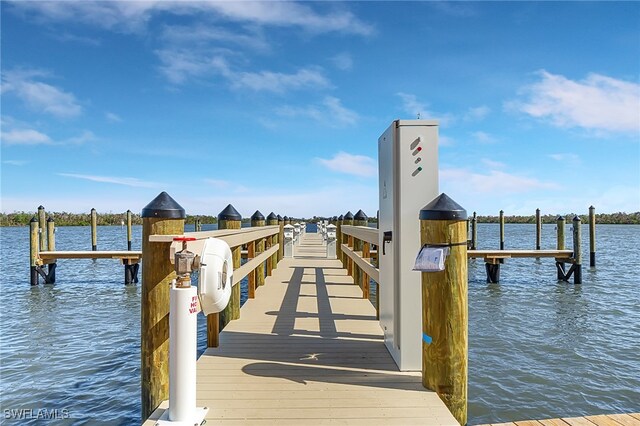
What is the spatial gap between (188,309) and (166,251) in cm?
60

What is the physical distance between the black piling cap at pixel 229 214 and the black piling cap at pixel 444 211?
10.8ft

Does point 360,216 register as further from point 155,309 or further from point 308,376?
point 155,309

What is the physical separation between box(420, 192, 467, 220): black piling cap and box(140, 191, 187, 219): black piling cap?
187cm

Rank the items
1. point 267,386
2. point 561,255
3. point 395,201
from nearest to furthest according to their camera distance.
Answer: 1. point 267,386
2. point 395,201
3. point 561,255

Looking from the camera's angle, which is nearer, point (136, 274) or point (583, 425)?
point (583, 425)

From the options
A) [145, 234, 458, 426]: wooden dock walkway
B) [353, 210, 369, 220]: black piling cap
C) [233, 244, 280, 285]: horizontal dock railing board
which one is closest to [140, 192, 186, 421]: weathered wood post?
[145, 234, 458, 426]: wooden dock walkway

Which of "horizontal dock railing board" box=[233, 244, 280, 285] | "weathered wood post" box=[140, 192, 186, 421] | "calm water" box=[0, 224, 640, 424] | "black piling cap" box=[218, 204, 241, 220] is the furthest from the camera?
"black piling cap" box=[218, 204, 241, 220]

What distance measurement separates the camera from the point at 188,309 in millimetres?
2656

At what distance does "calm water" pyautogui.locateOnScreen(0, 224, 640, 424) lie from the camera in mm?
5230

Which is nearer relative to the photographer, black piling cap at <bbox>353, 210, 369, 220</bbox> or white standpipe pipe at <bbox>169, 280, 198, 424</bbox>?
white standpipe pipe at <bbox>169, 280, 198, 424</bbox>

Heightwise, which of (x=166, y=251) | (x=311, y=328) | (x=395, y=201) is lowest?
(x=311, y=328)

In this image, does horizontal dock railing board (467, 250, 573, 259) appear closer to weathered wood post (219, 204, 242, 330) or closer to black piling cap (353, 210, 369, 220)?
black piling cap (353, 210, 369, 220)

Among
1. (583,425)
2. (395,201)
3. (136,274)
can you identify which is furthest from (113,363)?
(136,274)

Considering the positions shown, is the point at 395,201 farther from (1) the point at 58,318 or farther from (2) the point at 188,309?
(1) the point at 58,318
